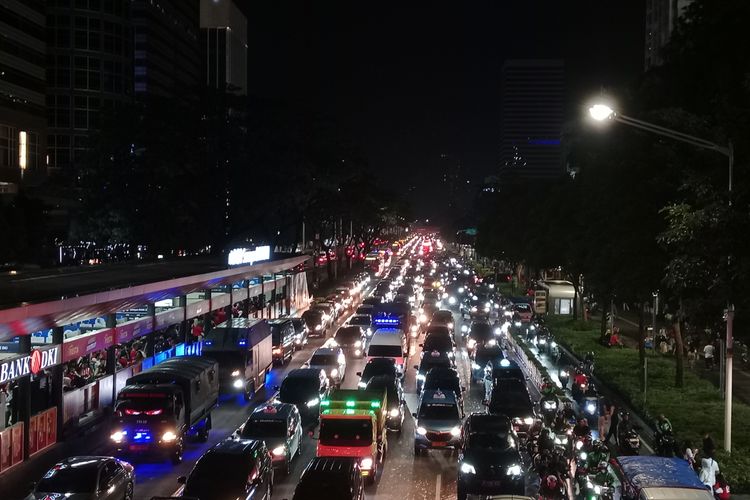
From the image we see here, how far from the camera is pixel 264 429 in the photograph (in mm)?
19375

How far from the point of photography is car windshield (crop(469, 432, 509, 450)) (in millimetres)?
18234

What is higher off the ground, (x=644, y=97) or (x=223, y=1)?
(x=223, y=1)

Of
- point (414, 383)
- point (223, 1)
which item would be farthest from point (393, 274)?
point (223, 1)

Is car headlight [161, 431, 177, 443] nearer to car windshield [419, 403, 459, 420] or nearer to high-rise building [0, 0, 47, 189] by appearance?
car windshield [419, 403, 459, 420]

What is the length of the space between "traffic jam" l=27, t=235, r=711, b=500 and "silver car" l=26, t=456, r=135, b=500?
28mm

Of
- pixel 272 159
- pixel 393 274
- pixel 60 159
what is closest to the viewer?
pixel 272 159

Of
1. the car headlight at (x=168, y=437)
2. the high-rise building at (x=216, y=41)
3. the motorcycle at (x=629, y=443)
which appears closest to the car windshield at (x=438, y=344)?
the motorcycle at (x=629, y=443)

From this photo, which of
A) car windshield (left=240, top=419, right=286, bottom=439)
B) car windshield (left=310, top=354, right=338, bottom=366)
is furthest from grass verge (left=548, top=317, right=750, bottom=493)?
car windshield (left=310, top=354, right=338, bottom=366)

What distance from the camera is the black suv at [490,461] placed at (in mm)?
16844

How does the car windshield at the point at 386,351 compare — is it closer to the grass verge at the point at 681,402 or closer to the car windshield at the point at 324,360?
the car windshield at the point at 324,360

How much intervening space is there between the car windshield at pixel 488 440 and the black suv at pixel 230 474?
4725mm

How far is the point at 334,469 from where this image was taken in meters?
14.9

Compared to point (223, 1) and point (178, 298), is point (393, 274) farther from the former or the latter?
point (223, 1)

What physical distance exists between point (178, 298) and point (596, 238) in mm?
17973
